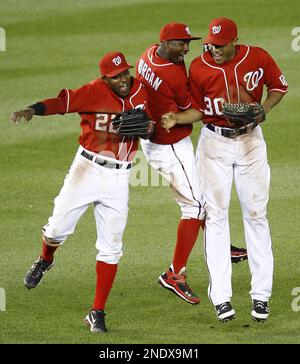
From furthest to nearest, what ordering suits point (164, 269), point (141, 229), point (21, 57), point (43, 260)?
point (21, 57) → point (141, 229) → point (164, 269) → point (43, 260)

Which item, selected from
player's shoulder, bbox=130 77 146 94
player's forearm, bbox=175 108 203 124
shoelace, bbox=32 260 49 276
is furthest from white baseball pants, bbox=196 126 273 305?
shoelace, bbox=32 260 49 276

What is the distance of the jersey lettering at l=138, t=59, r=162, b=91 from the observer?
8672mm

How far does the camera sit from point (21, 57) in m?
15.2

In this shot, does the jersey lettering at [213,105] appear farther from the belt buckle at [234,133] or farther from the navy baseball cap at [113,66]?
the navy baseball cap at [113,66]

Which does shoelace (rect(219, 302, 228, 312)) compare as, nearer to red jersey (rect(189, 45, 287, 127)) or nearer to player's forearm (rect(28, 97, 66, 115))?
red jersey (rect(189, 45, 287, 127))

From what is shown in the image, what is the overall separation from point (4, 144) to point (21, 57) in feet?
9.71

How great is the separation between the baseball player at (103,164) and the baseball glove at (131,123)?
84 millimetres

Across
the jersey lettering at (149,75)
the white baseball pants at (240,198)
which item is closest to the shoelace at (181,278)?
the white baseball pants at (240,198)

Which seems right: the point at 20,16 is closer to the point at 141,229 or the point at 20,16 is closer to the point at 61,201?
the point at 141,229

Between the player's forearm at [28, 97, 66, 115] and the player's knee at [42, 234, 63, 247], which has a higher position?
the player's forearm at [28, 97, 66, 115]

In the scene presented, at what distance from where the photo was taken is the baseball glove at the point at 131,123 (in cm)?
782

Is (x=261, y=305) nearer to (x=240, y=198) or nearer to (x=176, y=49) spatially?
(x=240, y=198)
